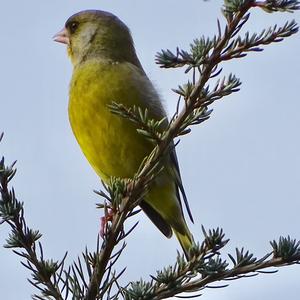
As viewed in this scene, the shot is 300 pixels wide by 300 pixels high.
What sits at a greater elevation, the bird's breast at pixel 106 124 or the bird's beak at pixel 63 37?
the bird's beak at pixel 63 37

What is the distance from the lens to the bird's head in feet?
15.3

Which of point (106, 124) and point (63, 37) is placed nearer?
point (106, 124)

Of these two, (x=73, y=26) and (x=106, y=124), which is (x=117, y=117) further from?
(x=73, y=26)

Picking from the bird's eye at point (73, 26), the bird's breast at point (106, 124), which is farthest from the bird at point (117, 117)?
the bird's eye at point (73, 26)

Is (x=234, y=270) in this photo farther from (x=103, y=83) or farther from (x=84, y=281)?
(x=103, y=83)

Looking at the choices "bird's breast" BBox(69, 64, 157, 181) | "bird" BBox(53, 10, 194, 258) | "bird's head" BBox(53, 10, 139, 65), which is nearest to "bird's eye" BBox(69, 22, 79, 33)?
"bird's head" BBox(53, 10, 139, 65)

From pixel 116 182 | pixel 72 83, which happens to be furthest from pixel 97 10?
pixel 116 182

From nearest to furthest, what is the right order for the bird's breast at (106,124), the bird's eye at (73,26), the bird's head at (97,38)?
the bird's breast at (106,124)
the bird's head at (97,38)
the bird's eye at (73,26)

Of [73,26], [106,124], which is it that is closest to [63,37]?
[73,26]

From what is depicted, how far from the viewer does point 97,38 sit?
4828mm

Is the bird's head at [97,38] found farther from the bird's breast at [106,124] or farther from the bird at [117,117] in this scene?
the bird's breast at [106,124]

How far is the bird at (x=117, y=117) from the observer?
4016mm

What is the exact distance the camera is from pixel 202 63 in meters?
1.93

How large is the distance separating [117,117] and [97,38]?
1.05 metres
